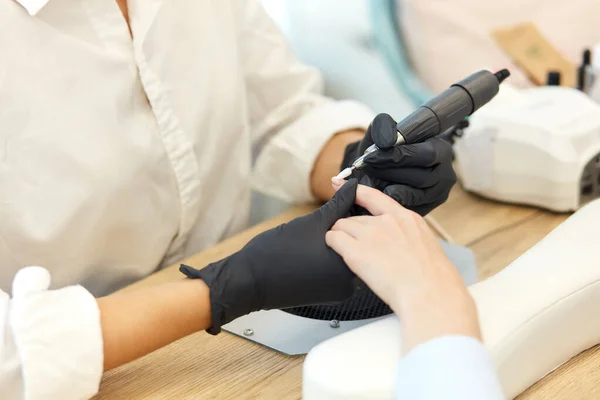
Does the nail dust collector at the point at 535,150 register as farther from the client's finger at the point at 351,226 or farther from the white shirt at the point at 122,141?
the client's finger at the point at 351,226

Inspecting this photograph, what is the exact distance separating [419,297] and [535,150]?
53 cm

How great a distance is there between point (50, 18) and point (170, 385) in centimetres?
50

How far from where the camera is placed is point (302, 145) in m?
1.23

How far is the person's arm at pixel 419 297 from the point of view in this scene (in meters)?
0.59

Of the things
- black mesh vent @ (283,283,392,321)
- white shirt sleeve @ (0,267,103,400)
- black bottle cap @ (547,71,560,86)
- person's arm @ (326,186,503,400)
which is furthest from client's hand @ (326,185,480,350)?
Result: black bottle cap @ (547,71,560,86)

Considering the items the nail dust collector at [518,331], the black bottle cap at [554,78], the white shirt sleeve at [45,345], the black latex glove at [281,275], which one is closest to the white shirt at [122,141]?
the white shirt sleeve at [45,345]

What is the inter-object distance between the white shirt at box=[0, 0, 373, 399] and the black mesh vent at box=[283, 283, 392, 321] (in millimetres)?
265

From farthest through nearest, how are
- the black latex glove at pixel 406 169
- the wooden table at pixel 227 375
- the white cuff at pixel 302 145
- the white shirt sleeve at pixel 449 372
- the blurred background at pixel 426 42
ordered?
the blurred background at pixel 426 42 < the white cuff at pixel 302 145 < the black latex glove at pixel 406 169 < the wooden table at pixel 227 375 < the white shirt sleeve at pixel 449 372

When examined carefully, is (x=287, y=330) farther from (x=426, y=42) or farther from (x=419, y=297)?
(x=426, y=42)

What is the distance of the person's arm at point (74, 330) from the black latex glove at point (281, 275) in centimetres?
3

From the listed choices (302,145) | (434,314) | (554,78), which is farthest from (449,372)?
(554,78)

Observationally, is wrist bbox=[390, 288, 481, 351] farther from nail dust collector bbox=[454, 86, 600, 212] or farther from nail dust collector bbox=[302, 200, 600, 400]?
nail dust collector bbox=[454, 86, 600, 212]

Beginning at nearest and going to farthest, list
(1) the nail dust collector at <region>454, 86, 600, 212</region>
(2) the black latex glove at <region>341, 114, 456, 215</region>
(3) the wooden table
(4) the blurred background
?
(3) the wooden table
(2) the black latex glove at <region>341, 114, 456, 215</region>
(1) the nail dust collector at <region>454, 86, 600, 212</region>
(4) the blurred background

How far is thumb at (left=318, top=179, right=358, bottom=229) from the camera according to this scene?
770mm
